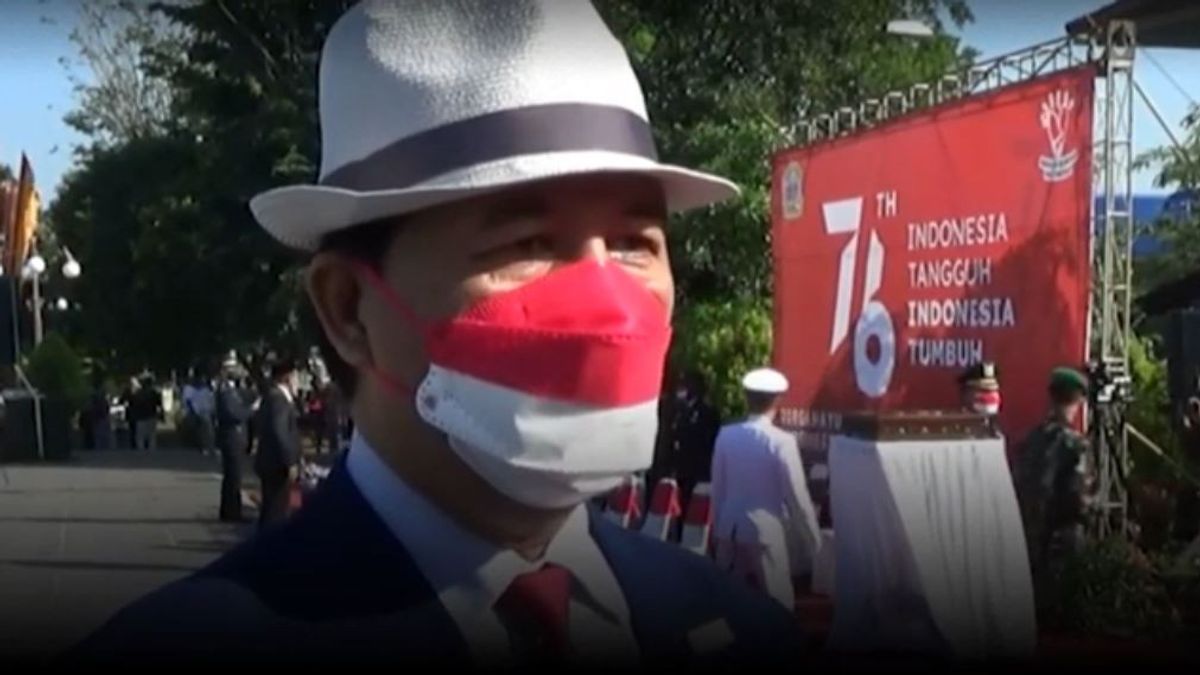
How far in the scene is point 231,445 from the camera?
642cm

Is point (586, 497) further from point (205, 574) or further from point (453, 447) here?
point (205, 574)

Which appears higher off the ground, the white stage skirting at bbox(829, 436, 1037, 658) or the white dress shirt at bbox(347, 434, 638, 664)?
the white dress shirt at bbox(347, 434, 638, 664)

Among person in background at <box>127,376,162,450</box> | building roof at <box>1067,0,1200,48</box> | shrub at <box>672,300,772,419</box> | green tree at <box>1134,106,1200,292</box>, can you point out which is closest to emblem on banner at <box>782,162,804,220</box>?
shrub at <box>672,300,772,419</box>

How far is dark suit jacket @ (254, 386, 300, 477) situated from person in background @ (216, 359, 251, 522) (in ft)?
0.29

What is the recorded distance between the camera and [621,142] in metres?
1.65

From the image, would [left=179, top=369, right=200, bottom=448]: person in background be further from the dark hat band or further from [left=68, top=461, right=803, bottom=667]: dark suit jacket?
the dark hat band

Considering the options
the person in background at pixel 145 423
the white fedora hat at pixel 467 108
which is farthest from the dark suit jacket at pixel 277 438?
the white fedora hat at pixel 467 108

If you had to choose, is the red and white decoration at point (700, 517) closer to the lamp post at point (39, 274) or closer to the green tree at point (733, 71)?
the green tree at point (733, 71)

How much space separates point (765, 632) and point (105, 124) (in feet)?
3.09

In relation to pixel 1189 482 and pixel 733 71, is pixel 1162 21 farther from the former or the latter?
pixel 1189 482

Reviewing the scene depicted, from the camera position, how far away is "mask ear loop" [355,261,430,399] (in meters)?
1.66

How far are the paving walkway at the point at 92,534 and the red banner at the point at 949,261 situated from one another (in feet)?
5.69

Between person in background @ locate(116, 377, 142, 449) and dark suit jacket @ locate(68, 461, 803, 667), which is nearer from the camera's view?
dark suit jacket @ locate(68, 461, 803, 667)

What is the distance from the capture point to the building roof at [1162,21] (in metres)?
2.65
